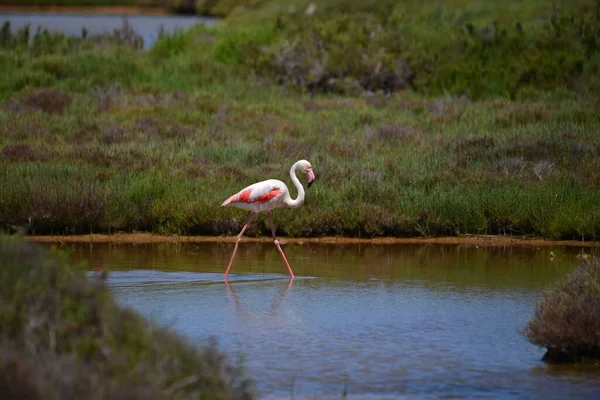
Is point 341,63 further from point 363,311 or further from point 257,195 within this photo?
point 363,311

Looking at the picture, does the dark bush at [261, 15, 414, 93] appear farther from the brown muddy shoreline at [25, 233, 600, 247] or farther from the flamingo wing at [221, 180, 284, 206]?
the flamingo wing at [221, 180, 284, 206]

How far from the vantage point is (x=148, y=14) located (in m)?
73.1

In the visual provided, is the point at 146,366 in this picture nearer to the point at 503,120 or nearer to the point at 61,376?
the point at 61,376

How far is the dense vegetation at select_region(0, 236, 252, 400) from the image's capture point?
4.98 metres

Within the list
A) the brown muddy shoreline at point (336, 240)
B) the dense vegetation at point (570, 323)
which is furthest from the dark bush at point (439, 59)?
the dense vegetation at point (570, 323)

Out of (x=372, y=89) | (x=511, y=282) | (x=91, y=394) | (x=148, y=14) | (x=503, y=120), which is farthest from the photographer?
(x=148, y=14)

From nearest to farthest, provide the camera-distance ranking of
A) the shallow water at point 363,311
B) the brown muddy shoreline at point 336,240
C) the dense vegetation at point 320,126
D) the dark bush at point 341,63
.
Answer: the shallow water at point 363,311 < the brown muddy shoreline at point 336,240 < the dense vegetation at point 320,126 < the dark bush at point 341,63

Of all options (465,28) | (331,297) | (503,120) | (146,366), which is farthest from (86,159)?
(465,28)

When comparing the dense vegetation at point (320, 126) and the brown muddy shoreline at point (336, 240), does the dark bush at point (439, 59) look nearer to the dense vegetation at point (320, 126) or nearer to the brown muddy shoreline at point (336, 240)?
the dense vegetation at point (320, 126)

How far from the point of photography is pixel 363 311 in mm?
10375

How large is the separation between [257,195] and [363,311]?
2546 mm

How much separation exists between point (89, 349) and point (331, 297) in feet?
18.3

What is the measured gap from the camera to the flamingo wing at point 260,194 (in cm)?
1244

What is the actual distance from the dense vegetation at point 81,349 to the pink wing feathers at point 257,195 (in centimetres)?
623
